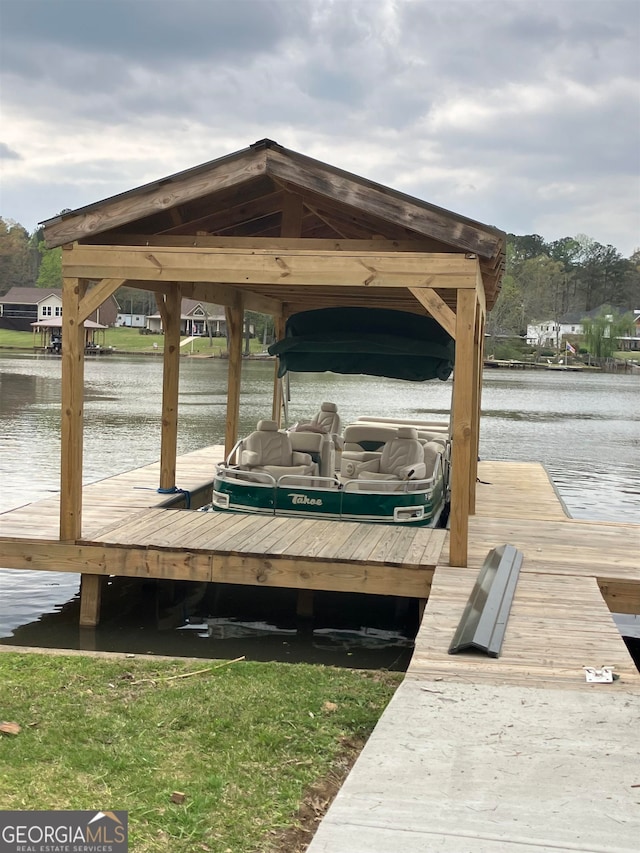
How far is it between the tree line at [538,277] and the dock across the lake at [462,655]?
104041mm

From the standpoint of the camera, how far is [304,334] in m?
14.1

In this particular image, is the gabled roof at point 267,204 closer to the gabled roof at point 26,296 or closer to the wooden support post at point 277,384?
the wooden support post at point 277,384

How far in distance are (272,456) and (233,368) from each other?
3.55 m

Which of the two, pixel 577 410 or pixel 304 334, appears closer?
pixel 304 334

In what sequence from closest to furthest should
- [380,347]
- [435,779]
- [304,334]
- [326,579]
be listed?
1. [435,779]
2. [326,579]
3. [380,347]
4. [304,334]

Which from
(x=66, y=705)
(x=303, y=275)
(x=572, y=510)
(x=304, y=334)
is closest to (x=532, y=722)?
(x=66, y=705)

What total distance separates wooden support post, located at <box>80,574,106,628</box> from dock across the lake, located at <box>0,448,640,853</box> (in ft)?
0.07

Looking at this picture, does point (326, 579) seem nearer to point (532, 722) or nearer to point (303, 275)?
point (303, 275)

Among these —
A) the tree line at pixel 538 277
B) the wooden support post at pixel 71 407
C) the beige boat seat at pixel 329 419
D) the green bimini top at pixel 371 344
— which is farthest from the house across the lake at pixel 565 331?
the wooden support post at pixel 71 407

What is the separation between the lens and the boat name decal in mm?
10961

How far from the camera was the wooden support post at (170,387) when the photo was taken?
1269 cm

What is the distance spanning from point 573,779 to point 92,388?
42971mm

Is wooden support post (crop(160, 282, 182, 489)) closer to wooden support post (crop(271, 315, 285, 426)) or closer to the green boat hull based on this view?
the green boat hull

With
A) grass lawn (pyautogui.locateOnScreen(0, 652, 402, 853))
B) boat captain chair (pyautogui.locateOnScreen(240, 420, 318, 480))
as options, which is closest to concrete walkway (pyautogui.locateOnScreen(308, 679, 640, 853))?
grass lawn (pyautogui.locateOnScreen(0, 652, 402, 853))
